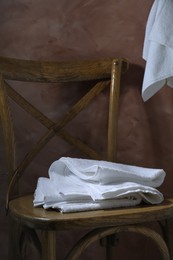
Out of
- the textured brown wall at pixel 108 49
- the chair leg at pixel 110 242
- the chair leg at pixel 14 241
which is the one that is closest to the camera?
the chair leg at pixel 14 241

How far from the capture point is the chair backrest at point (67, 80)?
979mm

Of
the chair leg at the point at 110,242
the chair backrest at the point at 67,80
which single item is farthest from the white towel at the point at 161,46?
the chair leg at the point at 110,242

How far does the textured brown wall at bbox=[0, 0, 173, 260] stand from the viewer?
44.4 inches

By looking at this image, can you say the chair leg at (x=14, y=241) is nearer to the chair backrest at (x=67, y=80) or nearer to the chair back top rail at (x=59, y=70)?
the chair backrest at (x=67, y=80)

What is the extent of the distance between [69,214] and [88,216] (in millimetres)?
39

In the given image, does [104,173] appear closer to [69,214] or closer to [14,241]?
[69,214]

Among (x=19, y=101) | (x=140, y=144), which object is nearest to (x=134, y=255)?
(x=140, y=144)

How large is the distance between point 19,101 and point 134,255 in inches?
23.9

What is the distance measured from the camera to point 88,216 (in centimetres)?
63

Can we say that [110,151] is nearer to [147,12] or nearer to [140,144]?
[140,144]

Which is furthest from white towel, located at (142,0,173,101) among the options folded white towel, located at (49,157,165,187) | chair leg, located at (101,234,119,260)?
chair leg, located at (101,234,119,260)

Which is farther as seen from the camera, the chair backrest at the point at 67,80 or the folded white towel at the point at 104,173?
the chair backrest at the point at 67,80

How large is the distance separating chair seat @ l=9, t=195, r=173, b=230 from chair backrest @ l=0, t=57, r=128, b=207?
0.29 m

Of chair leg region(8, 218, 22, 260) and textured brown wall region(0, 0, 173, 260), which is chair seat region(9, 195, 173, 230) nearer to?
chair leg region(8, 218, 22, 260)
